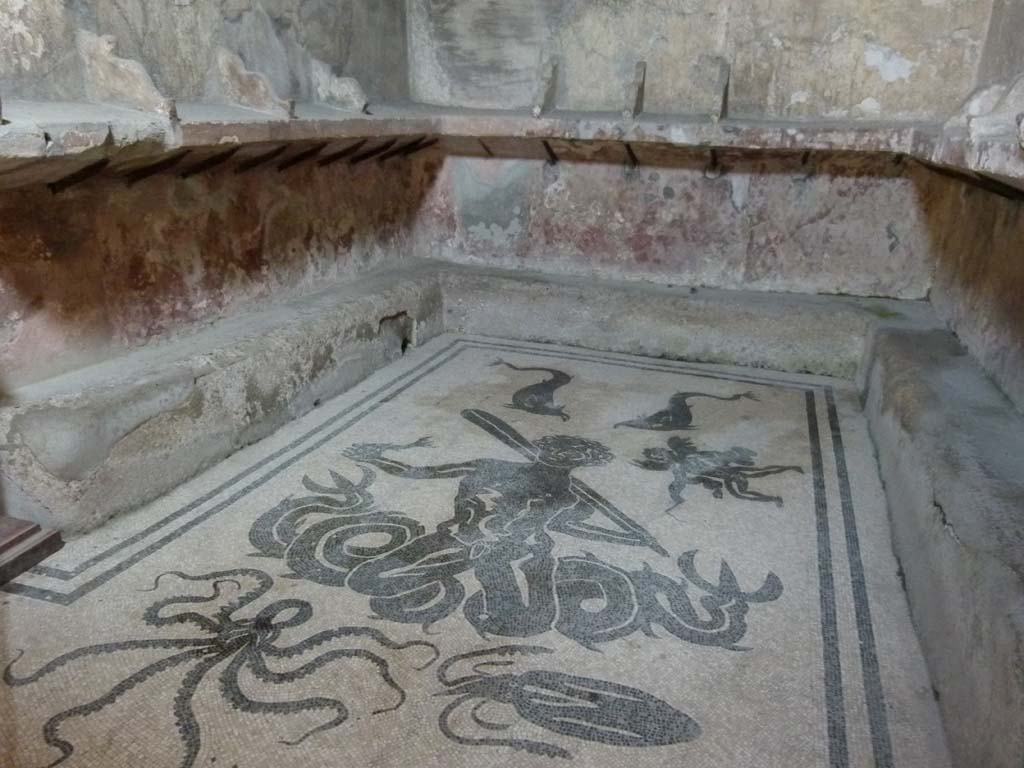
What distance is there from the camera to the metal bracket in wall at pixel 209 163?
8.49 feet

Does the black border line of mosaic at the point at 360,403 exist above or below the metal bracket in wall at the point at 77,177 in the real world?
below

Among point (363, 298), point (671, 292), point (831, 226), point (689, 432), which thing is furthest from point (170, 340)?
point (831, 226)

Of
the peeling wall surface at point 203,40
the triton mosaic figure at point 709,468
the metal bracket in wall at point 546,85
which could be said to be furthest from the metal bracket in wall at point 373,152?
the triton mosaic figure at point 709,468

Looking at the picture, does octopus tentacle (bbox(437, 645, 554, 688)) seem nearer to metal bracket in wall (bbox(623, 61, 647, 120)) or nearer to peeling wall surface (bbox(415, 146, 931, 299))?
metal bracket in wall (bbox(623, 61, 647, 120))

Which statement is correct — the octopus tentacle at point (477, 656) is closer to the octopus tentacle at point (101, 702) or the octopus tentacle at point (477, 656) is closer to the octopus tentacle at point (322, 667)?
the octopus tentacle at point (322, 667)

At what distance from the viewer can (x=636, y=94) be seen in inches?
136

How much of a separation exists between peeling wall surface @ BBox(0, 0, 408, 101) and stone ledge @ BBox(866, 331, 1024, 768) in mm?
2568

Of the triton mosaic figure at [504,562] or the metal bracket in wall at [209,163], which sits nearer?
the triton mosaic figure at [504,562]

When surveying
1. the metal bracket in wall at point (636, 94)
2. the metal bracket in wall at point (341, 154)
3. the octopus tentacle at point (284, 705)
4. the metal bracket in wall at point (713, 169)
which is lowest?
the octopus tentacle at point (284, 705)

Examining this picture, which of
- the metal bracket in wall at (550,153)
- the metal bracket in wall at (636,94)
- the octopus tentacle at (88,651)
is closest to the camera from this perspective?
the octopus tentacle at (88,651)

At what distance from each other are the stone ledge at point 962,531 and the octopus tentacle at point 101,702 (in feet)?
5.21

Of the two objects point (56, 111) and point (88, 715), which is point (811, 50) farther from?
point (88, 715)

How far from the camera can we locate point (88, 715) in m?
1.51

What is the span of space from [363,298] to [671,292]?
1541 millimetres
